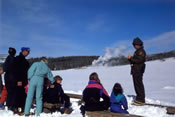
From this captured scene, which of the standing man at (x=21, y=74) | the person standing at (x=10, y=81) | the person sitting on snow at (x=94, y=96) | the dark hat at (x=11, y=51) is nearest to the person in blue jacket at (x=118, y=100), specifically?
the person sitting on snow at (x=94, y=96)

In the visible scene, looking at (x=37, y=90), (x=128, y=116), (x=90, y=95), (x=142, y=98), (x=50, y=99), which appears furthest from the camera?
(x=142, y=98)

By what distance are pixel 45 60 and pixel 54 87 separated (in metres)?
0.84

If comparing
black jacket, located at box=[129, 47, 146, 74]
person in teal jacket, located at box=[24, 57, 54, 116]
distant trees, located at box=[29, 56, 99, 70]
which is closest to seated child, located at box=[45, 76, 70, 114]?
person in teal jacket, located at box=[24, 57, 54, 116]

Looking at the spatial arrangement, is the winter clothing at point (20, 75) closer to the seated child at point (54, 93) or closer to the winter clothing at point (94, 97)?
the seated child at point (54, 93)

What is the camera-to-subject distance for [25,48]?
6105 millimetres

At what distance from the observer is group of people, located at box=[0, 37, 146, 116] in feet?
16.9

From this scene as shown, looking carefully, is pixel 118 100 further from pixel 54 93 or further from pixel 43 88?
pixel 43 88

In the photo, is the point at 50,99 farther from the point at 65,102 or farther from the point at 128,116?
the point at 128,116

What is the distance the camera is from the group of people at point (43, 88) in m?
5.16

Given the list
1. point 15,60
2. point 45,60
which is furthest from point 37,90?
point 15,60

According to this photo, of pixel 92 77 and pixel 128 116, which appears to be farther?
pixel 92 77

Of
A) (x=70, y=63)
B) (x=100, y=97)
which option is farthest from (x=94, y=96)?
(x=70, y=63)

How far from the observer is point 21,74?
20.2 ft

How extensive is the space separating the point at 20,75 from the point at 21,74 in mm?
41
